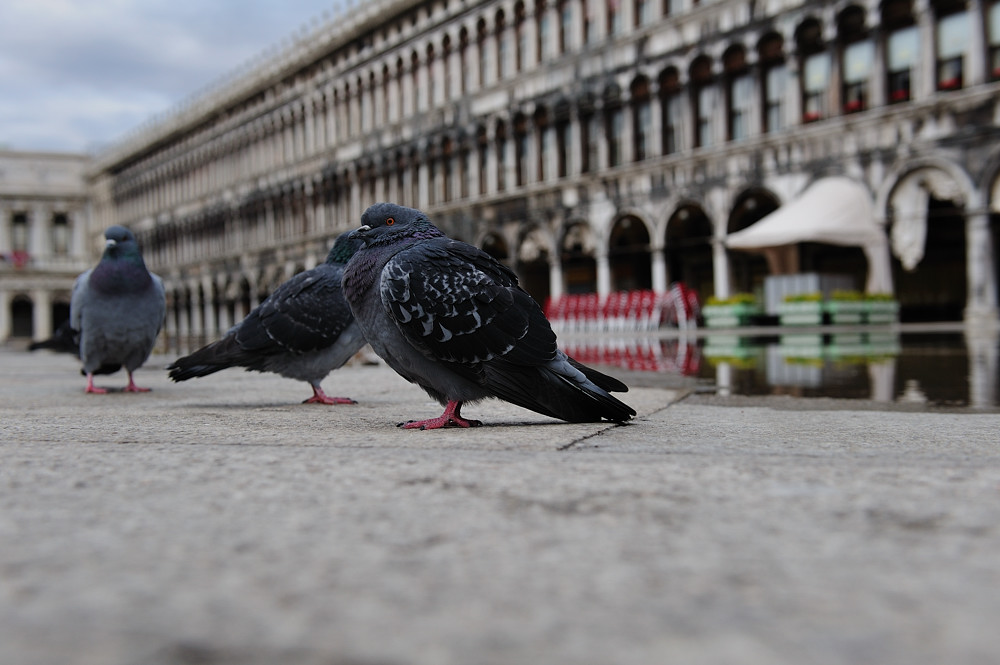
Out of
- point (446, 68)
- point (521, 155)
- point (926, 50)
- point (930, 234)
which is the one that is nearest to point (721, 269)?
point (930, 234)

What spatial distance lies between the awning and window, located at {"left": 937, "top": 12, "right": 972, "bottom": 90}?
9.68ft

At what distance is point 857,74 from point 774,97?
2.43m

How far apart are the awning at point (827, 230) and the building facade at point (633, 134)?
434mm

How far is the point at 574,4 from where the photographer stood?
2975 cm

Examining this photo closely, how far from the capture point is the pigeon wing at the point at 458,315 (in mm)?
3338

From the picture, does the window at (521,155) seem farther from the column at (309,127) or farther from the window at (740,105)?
the column at (309,127)

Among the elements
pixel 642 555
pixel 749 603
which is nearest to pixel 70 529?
pixel 642 555

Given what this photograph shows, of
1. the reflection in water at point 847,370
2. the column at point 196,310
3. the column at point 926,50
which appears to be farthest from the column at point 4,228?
the reflection in water at point 847,370

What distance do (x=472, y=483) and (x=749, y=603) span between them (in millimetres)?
891

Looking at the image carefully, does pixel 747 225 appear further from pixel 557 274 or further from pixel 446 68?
pixel 446 68

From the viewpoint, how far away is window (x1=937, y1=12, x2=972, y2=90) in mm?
20578

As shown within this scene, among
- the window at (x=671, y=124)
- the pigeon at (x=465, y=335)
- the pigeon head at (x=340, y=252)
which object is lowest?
the pigeon at (x=465, y=335)

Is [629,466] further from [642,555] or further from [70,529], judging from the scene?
[70,529]

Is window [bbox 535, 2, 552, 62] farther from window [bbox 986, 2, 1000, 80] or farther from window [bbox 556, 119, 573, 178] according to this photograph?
window [bbox 986, 2, 1000, 80]
